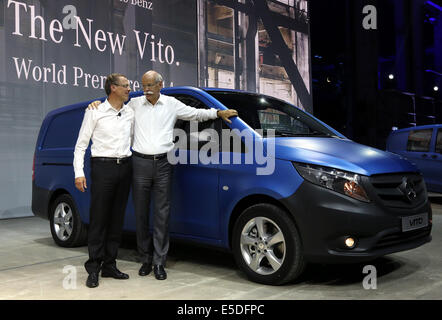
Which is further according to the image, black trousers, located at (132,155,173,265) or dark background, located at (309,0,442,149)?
dark background, located at (309,0,442,149)

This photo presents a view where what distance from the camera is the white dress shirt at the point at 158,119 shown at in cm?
447

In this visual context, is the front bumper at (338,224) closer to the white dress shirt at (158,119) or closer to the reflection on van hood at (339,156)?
the reflection on van hood at (339,156)

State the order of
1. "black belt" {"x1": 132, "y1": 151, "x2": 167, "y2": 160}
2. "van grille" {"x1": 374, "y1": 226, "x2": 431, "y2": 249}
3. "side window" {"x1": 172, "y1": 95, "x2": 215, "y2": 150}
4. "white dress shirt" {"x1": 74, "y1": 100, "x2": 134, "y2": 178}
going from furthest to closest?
"side window" {"x1": 172, "y1": 95, "x2": 215, "y2": 150}
"black belt" {"x1": 132, "y1": 151, "x2": 167, "y2": 160}
"white dress shirt" {"x1": 74, "y1": 100, "x2": 134, "y2": 178}
"van grille" {"x1": 374, "y1": 226, "x2": 431, "y2": 249}

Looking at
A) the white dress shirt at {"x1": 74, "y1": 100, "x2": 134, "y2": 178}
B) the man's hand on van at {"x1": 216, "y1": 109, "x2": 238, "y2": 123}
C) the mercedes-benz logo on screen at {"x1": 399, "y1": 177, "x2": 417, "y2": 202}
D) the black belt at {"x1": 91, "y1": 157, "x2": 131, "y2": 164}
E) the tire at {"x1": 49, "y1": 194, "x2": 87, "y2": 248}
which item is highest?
the man's hand on van at {"x1": 216, "y1": 109, "x2": 238, "y2": 123}

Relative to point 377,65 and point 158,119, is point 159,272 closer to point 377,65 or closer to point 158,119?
point 158,119

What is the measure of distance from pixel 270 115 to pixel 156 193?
4.43ft

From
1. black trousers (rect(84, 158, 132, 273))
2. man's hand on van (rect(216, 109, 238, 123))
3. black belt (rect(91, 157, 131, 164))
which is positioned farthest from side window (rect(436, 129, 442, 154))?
black belt (rect(91, 157, 131, 164))

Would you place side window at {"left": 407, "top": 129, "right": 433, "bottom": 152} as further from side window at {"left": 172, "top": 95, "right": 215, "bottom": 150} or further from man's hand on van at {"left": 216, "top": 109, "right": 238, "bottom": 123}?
man's hand on van at {"left": 216, "top": 109, "right": 238, "bottom": 123}

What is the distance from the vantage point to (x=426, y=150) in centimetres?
991

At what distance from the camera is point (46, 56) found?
8.80 m

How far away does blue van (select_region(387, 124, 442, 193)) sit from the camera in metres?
9.64
